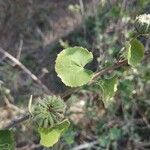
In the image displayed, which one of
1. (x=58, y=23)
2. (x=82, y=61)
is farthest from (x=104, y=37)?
(x=82, y=61)

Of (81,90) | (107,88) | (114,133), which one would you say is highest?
(107,88)

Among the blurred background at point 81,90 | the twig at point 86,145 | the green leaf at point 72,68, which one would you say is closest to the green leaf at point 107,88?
the green leaf at point 72,68

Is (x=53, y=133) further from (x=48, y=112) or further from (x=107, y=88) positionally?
(x=107, y=88)

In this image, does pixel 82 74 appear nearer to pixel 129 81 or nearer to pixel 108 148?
pixel 129 81

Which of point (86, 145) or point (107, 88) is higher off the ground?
point (107, 88)

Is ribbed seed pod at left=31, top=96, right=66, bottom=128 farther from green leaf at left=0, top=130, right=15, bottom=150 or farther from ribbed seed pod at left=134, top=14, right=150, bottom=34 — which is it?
ribbed seed pod at left=134, top=14, right=150, bottom=34

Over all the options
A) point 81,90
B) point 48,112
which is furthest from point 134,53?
point 81,90

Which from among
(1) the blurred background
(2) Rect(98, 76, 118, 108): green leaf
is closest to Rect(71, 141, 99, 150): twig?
(1) the blurred background

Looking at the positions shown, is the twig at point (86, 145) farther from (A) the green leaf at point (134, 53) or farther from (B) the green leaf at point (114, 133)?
(A) the green leaf at point (134, 53)
